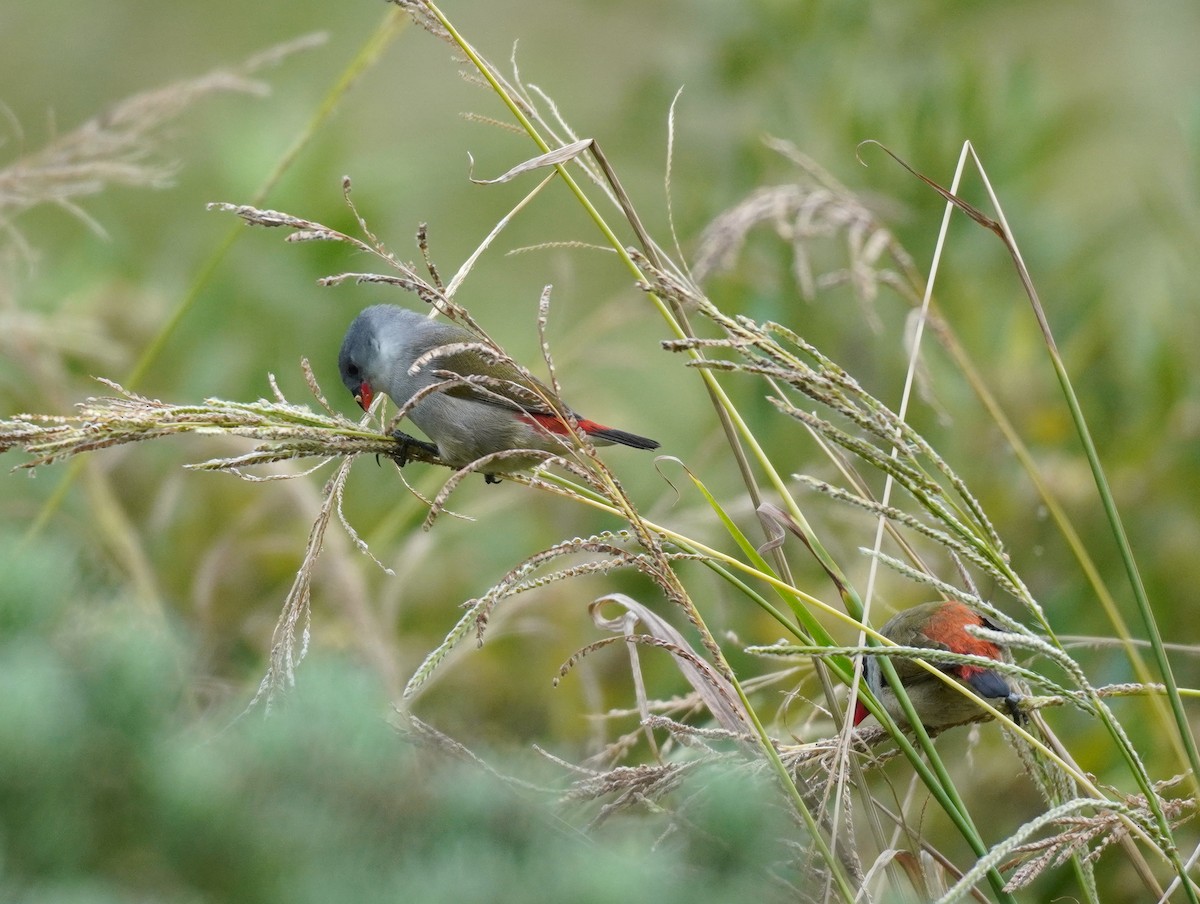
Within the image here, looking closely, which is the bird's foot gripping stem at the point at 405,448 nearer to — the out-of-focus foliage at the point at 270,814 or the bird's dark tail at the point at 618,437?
the bird's dark tail at the point at 618,437

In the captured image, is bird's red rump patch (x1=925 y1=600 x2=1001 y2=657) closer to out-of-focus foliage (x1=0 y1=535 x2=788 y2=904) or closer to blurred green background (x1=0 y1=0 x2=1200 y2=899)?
blurred green background (x1=0 y1=0 x2=1200 y2=899)

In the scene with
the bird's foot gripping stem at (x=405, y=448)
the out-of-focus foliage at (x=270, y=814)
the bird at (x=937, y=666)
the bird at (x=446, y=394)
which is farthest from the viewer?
the bird at (x=446, y=394)

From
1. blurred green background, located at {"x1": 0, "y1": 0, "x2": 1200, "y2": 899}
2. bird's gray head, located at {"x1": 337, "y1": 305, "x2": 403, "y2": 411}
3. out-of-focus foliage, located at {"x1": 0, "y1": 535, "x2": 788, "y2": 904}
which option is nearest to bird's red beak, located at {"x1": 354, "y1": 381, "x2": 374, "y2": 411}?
bird's gray head, located at {"x1": 337, "y1": 305, "x2": 403, "y2": 411}

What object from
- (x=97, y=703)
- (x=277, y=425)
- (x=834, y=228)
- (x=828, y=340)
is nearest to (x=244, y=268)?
(x=828, y=340)

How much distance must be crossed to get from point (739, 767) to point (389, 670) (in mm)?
1556

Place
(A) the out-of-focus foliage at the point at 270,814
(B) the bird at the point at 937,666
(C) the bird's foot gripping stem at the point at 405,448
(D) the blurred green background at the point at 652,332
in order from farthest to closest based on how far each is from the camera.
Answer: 1. (D) the blurred green background at the point at 652,332
2. (B) the bird at the point at 937,666
3. (C) the bird's foot gripping stem at the point at 405,448
4. (A) the out-of-focus foliage at the point at 270,814

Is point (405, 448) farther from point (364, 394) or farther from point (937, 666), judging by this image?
point (937, 666)

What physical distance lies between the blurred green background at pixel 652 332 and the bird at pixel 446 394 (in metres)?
0.43

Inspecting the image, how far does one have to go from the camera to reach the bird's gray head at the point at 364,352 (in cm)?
257

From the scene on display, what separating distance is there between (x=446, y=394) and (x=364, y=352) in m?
0.29

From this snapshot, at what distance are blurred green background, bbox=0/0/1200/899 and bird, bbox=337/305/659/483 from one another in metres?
0.43

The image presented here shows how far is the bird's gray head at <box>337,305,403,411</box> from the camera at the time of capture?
2.57 metres

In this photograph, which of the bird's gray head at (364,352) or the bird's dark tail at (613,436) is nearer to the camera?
the bird's dark tail at (613,436)

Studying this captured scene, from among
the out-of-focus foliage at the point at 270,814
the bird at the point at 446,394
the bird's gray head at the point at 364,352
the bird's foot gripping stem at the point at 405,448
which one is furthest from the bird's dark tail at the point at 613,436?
the out-of-focus foliage at the point at 270,814
